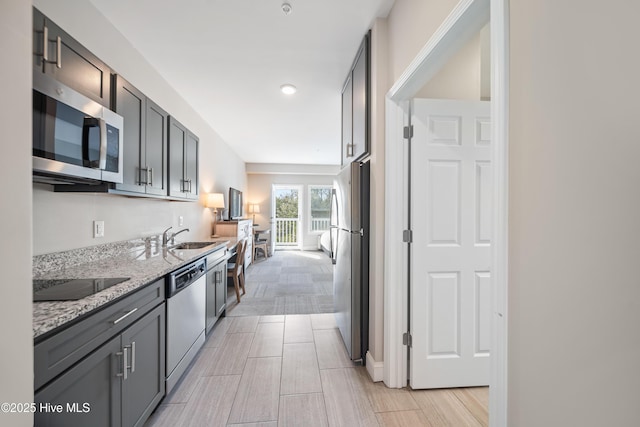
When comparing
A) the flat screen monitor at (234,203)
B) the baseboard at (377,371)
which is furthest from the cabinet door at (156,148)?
the flat screen monitor at (234,203)

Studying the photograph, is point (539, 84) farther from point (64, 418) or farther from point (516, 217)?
point (64, 418)

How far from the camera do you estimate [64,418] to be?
0.95 m

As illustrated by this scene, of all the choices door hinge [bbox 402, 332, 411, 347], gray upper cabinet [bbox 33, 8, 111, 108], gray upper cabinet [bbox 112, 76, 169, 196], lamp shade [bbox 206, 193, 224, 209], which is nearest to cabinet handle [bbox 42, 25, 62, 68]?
gray upper cabinet [bbox 33, 8, 111, 108]

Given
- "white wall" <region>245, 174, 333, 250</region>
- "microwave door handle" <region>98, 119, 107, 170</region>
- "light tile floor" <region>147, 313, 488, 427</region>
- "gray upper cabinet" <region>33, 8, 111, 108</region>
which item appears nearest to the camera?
"gray upper cabinet" <region>33, 8, 111, 108</region>

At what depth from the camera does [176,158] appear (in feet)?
8.86

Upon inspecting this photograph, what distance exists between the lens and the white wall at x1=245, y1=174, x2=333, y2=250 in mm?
8219

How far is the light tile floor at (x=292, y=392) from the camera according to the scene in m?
1.61

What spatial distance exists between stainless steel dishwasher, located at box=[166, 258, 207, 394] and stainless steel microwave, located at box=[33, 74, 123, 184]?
0.77 m

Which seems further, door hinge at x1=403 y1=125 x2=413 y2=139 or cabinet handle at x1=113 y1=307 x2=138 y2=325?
door hinge at x1=403 y1=125 x2=413 y2=139

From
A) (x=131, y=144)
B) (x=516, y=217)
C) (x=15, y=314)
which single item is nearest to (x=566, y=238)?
(x=516, y=217)

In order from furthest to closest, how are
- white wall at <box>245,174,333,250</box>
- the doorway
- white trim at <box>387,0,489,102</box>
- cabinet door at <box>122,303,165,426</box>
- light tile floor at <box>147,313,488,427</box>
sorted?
the doorway < white wall at <box>245,174,333,250</box> < light tile floor at <box>147,313,488,427</box> < cabinet door at <box>122,303,165,426</box> < white trim at <box>387,0,489,102</box>

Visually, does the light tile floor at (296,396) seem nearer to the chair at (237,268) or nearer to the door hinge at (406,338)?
the door hinge at (406,338)

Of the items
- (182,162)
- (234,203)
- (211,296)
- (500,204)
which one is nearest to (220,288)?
(211,296)

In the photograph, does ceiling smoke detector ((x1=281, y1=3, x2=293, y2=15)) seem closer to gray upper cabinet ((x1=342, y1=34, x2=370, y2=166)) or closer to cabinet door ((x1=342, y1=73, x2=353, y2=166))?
gray upper cabinet ((x1=342, y1=34, x2=370, y2=166))
